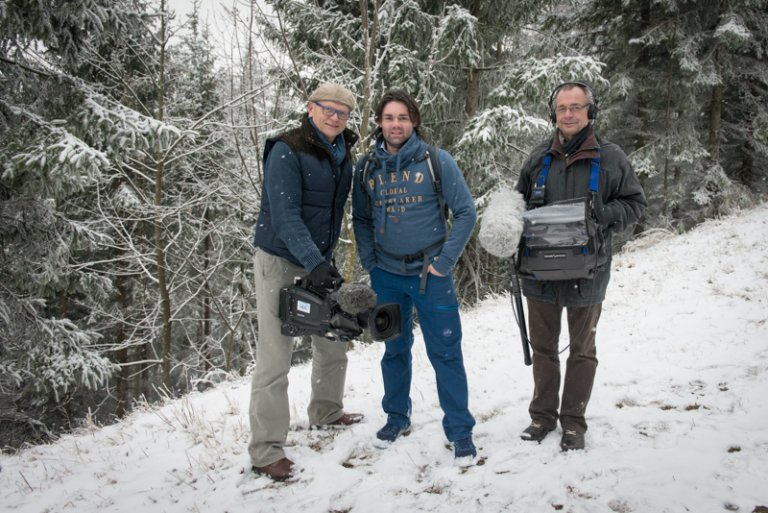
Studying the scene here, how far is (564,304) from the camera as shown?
129 inches

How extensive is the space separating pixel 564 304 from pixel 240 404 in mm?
3653

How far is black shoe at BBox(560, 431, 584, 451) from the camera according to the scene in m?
3.15

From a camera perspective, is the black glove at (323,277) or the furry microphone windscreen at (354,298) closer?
the furry microphone windscreen at (354,298)

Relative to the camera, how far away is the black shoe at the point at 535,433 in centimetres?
338

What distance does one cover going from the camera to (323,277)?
10.0ft

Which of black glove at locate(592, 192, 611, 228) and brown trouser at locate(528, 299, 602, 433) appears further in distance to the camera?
brown trouser at locate(528, 299, 602, 433)

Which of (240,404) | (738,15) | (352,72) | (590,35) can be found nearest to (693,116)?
(738,15)

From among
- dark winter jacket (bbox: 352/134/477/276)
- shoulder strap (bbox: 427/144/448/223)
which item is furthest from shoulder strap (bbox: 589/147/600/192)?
shoulder strap (bbox: 427/144/448/223)

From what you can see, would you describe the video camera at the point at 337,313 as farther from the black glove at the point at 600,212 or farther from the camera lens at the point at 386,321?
the black glove at the point at 600,212

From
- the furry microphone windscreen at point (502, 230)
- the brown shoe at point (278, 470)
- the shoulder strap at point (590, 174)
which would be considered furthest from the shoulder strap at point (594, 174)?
the brown shoe at point (278, 470)

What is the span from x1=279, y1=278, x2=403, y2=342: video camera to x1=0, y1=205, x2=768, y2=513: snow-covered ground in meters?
1.04

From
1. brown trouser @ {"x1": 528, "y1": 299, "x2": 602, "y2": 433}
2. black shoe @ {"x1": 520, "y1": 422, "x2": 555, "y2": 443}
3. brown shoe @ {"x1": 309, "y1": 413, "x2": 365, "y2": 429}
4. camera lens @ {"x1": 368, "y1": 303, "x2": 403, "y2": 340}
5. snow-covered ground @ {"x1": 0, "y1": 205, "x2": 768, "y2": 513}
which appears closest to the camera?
snow-covered ground @ {"x1": 0, "y1": 205, "x2": 768, "y2": 513}

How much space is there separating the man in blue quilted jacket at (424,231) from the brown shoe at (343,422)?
1005 mm

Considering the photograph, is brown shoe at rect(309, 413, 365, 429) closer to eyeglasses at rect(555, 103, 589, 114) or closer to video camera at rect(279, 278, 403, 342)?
video camera at rect(279, 278, 403, 342)
